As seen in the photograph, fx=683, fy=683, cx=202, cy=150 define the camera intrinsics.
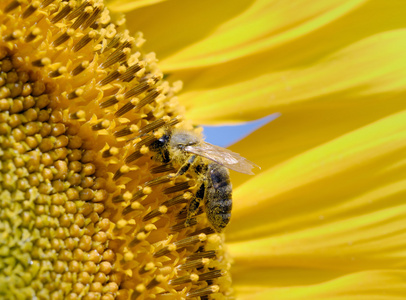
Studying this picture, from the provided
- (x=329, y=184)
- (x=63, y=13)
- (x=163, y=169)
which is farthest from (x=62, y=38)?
(x=329, y=184)

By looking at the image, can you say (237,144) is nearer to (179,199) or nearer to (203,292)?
(179,199)

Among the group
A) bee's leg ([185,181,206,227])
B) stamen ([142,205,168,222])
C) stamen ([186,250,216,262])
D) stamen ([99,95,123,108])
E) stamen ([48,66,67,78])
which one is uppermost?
stamen ([48,66,67,78])

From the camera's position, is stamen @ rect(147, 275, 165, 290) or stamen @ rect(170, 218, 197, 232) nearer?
stamen @ rect(147, 275, 165, 290)

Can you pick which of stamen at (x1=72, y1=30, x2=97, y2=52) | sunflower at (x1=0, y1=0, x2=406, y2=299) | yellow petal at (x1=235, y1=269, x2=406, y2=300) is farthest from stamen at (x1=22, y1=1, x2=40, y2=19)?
yellow petal at (x1=235, y1=269, x2=406, y2=300)

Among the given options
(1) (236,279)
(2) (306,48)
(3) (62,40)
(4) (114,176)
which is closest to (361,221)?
(1) (236,279)

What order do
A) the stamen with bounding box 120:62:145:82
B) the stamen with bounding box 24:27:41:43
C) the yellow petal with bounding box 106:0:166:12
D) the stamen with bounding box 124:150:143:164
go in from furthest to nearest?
the yellow petal with bounding box 106:0:166:12, the stamen with bounding box 120:62:145:82, the stamen with bounding box 124:150:143:164, the stamen with bounding box 24:27:41:43

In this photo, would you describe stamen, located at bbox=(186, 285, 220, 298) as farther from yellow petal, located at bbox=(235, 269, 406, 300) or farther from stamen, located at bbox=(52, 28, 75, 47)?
stamen, located at bbox=(52, 28, 75, 47)

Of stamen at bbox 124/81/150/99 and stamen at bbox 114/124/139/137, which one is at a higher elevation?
stamen at bbox 124/81/150/99

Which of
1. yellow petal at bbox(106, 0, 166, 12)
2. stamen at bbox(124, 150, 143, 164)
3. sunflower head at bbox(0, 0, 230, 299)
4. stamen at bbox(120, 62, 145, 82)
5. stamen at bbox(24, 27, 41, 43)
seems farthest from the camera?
yellow petal at bbox(106, 0, 166, 12)
